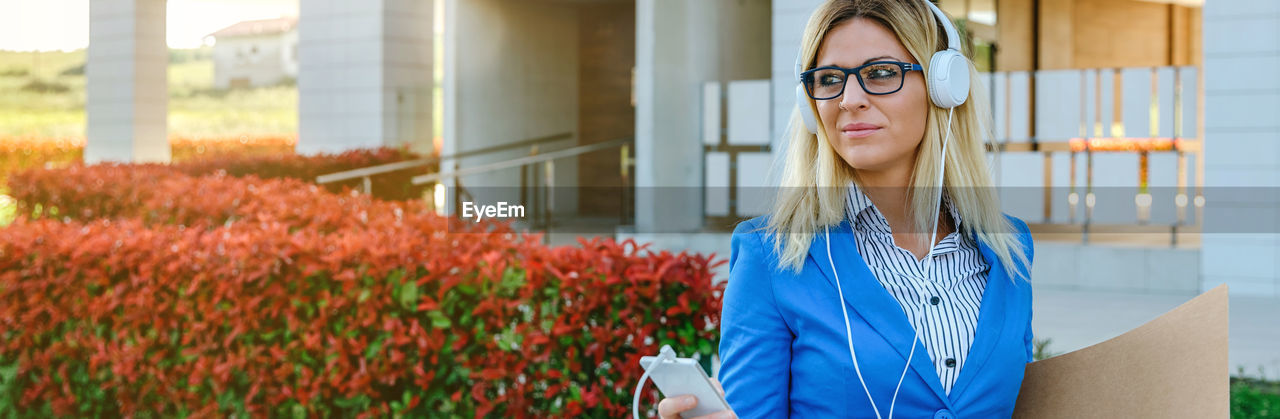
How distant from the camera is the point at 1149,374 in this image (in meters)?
1.37

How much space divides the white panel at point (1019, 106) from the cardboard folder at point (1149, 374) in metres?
8.19

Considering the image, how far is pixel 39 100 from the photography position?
138 feet

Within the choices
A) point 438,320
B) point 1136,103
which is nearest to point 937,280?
point 438,320

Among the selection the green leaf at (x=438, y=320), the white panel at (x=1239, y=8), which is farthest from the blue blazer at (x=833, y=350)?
the white panel at (x=1239, y=8)

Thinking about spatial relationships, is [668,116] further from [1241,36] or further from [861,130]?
[861,130]

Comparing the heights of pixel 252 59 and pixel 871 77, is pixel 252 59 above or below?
above

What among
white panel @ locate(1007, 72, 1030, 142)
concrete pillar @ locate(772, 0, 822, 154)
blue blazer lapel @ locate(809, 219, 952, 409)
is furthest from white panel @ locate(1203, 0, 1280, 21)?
blue blazer lapel @ locate(809, 219, 952, 409)

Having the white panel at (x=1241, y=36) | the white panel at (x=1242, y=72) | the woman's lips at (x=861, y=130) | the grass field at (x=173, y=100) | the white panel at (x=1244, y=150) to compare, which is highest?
the grass field at (x=173, y=100)

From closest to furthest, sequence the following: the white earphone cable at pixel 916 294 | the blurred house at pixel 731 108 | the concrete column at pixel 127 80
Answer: the white earphone cable at pixel 916 294 < the blurred house at pixel 731 108 < the concrete column at pixel 127 80

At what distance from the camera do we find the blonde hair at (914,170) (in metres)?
1.54

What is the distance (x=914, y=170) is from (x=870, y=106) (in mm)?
166

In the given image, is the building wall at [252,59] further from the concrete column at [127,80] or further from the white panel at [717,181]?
the white panel at [717,181]

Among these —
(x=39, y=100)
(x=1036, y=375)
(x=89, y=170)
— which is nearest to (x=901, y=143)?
(x=1036, y=375)

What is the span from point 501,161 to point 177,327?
902 centimetres
